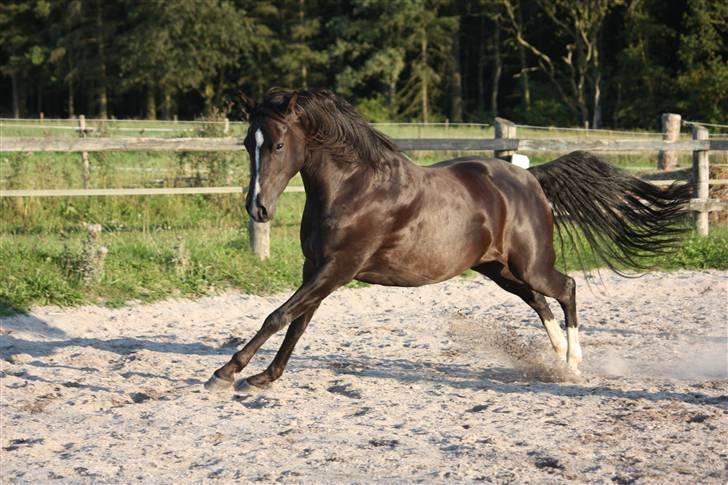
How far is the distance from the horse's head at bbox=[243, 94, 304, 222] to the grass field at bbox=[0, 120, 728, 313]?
3798 mm

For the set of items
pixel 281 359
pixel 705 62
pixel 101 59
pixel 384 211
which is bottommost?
pixel 281 359

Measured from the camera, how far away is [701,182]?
37.8 feet

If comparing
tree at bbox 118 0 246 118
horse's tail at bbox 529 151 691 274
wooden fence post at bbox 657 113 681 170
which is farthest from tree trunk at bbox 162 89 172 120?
horse's tail at bbox 529 151 691 274

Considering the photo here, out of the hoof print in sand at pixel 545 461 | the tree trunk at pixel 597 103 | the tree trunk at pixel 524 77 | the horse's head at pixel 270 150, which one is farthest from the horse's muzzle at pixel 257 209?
the tree trunk at pixel 524 77

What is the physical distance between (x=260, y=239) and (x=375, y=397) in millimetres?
4537

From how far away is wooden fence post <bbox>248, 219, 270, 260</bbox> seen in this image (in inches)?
381

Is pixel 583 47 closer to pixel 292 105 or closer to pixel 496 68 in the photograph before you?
pixel 496 68

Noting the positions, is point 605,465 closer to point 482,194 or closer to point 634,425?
point 634,425

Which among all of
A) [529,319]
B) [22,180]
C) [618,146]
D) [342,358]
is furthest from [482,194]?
[22,180]

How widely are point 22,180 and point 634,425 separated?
939cm

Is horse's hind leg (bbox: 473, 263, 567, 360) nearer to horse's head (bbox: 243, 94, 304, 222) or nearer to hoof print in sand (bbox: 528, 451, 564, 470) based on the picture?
horse's head (bbox: 243, 94, 304, 222)

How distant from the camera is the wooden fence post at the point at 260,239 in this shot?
9688 millimetres

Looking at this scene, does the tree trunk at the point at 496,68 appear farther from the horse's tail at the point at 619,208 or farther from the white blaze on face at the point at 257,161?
the white blaze on face at the point at 257,161

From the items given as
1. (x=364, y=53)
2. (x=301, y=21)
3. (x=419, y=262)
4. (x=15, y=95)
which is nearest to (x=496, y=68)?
(x=364, y=53)
